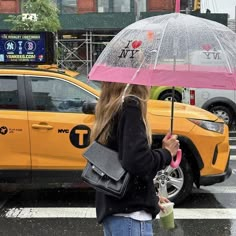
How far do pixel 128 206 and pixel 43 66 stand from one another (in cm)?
428

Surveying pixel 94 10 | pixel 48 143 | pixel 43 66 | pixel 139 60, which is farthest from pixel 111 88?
pixel 94 10

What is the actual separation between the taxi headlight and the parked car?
19.1ft

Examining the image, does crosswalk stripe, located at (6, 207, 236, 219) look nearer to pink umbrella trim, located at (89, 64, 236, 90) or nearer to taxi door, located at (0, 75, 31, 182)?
taxi door, located at (0, 75, 31, 182)

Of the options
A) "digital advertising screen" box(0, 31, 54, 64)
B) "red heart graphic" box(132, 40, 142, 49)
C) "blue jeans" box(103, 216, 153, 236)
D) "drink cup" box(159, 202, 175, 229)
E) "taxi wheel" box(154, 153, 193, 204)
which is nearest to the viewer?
"blue jeans" box(103, 216, 153, 236)

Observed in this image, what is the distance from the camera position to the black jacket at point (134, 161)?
2.36 metres

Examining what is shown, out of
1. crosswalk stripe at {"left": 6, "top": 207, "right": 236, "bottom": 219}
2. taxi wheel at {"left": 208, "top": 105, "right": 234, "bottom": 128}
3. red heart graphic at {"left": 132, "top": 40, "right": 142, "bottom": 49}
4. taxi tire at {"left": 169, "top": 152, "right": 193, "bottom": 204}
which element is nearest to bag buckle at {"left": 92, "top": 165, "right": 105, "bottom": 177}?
red heart graphic at {"left": 132, "top": 40, "right": 142, "bottom": 49}

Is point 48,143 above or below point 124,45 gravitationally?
below

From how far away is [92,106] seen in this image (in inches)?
211

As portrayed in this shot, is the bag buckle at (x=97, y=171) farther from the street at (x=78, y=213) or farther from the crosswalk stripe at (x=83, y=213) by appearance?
the crosswalk stripe at (x=83, y=213)

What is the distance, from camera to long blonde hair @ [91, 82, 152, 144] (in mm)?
2471

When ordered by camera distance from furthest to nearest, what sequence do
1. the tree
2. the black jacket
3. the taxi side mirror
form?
the tree < the taxi side mirror < the black jacket

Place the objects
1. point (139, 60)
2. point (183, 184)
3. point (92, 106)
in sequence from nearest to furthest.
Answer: point (139, 60) → point (92, 106) → point (183, 184)

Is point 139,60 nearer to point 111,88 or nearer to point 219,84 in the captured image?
point 111,88

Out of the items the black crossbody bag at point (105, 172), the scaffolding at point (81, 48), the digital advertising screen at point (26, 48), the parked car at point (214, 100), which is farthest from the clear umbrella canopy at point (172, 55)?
the scaffolding at point (81, 48)
